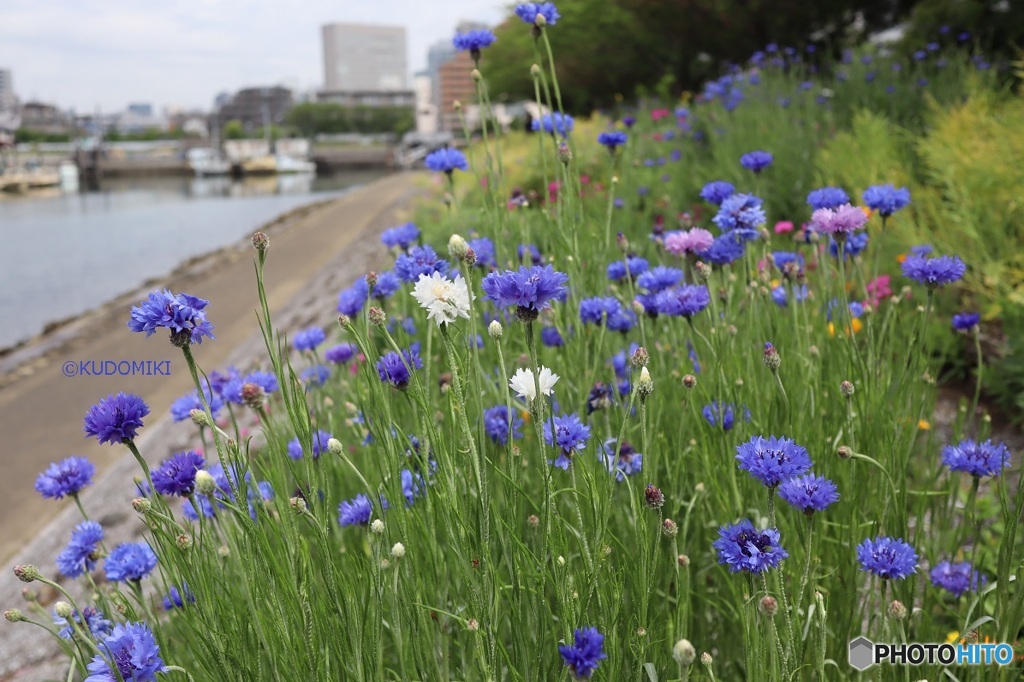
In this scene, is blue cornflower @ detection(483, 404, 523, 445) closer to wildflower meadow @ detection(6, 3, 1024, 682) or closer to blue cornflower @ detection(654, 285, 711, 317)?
wildflower meadow @ detection(6, 3, 1024, 682)

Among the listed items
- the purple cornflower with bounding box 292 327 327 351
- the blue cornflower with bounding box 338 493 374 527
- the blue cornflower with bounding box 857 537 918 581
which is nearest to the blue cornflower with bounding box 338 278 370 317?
the purple cornflower with bounding box 292 327 327 351

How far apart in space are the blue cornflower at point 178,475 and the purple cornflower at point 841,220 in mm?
1353

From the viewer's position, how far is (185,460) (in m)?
1.32

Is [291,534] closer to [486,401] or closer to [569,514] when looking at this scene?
[569,514]

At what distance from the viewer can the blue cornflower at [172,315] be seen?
1067 mm

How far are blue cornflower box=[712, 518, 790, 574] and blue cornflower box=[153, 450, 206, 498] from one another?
91 cm

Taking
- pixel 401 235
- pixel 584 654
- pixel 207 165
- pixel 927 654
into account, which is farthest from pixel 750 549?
pixel 207 165

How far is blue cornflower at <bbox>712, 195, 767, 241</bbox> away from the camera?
177cm

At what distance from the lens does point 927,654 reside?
50.7 inches

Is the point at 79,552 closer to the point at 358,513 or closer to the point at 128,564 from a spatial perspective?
the point at 128,564

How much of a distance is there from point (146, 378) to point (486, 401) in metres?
3.70

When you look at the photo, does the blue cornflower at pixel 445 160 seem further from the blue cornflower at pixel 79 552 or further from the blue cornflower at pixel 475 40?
the blue cornflower at pixel 79 552

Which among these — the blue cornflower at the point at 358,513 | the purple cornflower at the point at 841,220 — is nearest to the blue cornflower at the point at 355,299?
the blue cornflower at the point at 358,513

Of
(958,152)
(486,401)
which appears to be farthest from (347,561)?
(958,152)
